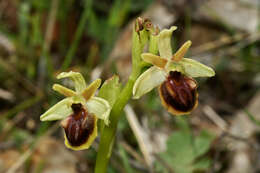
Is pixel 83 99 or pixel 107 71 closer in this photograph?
pixel 83 99

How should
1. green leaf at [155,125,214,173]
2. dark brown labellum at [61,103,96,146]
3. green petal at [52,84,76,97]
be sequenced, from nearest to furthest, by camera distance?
dark brown labellum at [61,103,96,146]
green petal at [52,84,76,97]
green leaf at [155,125,214,173]

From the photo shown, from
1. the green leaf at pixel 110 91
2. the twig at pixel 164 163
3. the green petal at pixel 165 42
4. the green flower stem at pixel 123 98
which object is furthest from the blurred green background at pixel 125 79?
the green petal at pixel 165 42

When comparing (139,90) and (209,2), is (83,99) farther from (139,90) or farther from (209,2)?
(209,2)

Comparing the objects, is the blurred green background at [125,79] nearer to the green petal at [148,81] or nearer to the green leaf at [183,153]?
the green leaf at [183,153]

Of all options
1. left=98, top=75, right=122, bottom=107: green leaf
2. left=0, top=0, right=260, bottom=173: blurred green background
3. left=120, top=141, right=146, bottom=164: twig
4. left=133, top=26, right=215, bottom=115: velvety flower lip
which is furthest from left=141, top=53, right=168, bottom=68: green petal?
left=120, top=141, right=146, bottom=164: twig

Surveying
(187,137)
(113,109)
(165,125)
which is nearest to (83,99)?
(113,109)

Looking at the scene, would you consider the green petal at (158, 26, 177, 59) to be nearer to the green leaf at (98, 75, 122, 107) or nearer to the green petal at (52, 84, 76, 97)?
the green leaf at (98, 75, 122, 107)

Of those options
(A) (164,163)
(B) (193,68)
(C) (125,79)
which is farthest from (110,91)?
(C) (125,79)
